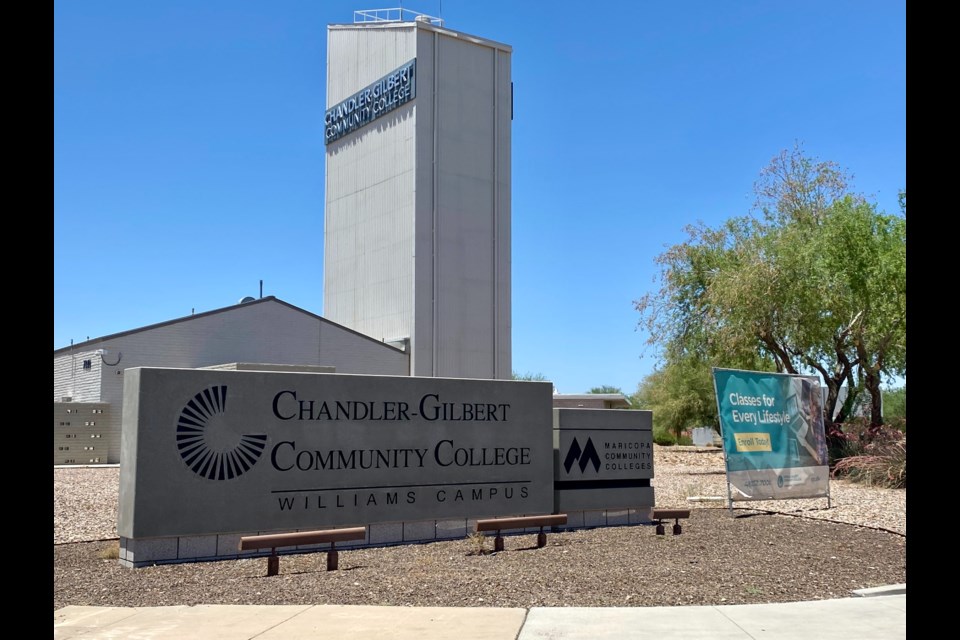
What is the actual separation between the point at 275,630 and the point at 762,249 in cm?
2560

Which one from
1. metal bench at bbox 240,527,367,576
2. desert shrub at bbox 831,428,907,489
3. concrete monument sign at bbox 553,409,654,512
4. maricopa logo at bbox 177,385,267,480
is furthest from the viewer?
desert shrub at bbox 831,428,907,489

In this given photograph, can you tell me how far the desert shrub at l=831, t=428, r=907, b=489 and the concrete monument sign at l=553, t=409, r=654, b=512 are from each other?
9292 millimetres

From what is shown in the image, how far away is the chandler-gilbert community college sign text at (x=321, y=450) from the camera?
11031 millimetres

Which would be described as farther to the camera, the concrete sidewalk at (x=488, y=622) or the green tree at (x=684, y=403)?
the green tree at (x=684, y=403)

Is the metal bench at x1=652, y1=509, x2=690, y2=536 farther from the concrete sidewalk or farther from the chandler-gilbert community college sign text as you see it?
the concrete sidewalk

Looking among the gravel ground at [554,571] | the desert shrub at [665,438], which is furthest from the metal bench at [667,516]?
the desert shrub at [665,438]

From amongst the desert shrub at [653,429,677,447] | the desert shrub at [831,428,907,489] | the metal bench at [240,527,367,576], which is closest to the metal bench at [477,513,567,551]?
the metal bench at [240,527,367,576]

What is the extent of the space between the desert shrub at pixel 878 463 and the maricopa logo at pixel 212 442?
1611 cm

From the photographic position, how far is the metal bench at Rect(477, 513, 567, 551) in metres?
12.1

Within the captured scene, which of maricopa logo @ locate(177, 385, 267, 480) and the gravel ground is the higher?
maricopa logo @ locate(177, 385, 267, 480)

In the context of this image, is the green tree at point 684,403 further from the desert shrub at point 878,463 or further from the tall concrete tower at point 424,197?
the desert shrub at point 878,463

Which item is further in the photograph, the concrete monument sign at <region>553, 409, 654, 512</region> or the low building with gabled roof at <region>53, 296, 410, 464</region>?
the low building with gabled roof at <region>53, 296, 410, 464</region>

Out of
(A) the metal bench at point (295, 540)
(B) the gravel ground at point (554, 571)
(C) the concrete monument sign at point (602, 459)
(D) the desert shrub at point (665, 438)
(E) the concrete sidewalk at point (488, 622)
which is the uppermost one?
(C) the concrete monument sign at point (602, 459)
